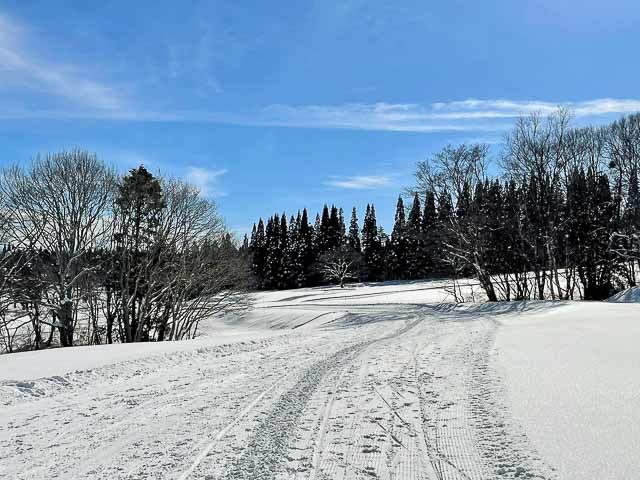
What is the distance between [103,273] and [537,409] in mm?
24618

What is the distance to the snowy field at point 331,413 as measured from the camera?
4176 millimetres

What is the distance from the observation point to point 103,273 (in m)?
25.6

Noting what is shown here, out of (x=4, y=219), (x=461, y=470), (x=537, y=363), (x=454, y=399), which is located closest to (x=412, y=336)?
(x=537, y=363)

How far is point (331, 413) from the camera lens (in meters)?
5.81

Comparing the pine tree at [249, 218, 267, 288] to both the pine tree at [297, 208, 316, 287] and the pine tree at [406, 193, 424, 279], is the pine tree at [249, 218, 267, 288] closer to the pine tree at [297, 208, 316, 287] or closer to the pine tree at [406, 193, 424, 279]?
the pine tree at [297, 208, 316, 287]

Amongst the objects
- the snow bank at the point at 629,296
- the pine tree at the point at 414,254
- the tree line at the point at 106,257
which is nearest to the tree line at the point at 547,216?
the snow bank at the point at 629,296

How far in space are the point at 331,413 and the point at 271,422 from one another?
0.77 m

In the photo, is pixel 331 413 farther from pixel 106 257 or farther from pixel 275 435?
pixel 106 257

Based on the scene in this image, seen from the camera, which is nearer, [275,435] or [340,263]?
[275,435]

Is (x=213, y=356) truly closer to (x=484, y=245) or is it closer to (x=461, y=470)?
(x=461, y=470)

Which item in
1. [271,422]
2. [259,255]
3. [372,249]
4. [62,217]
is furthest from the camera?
[259,255]

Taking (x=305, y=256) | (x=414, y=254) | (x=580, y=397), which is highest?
(x=305, y=256)

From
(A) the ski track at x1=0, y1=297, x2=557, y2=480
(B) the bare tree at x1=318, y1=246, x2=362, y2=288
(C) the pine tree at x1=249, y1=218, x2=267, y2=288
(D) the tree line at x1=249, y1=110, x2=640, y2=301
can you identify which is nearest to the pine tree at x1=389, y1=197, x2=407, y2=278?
(B) the bare tree at x1=318, y1=246, x2=362, y2=288

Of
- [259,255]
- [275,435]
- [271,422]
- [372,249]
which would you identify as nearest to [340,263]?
[372,249]
